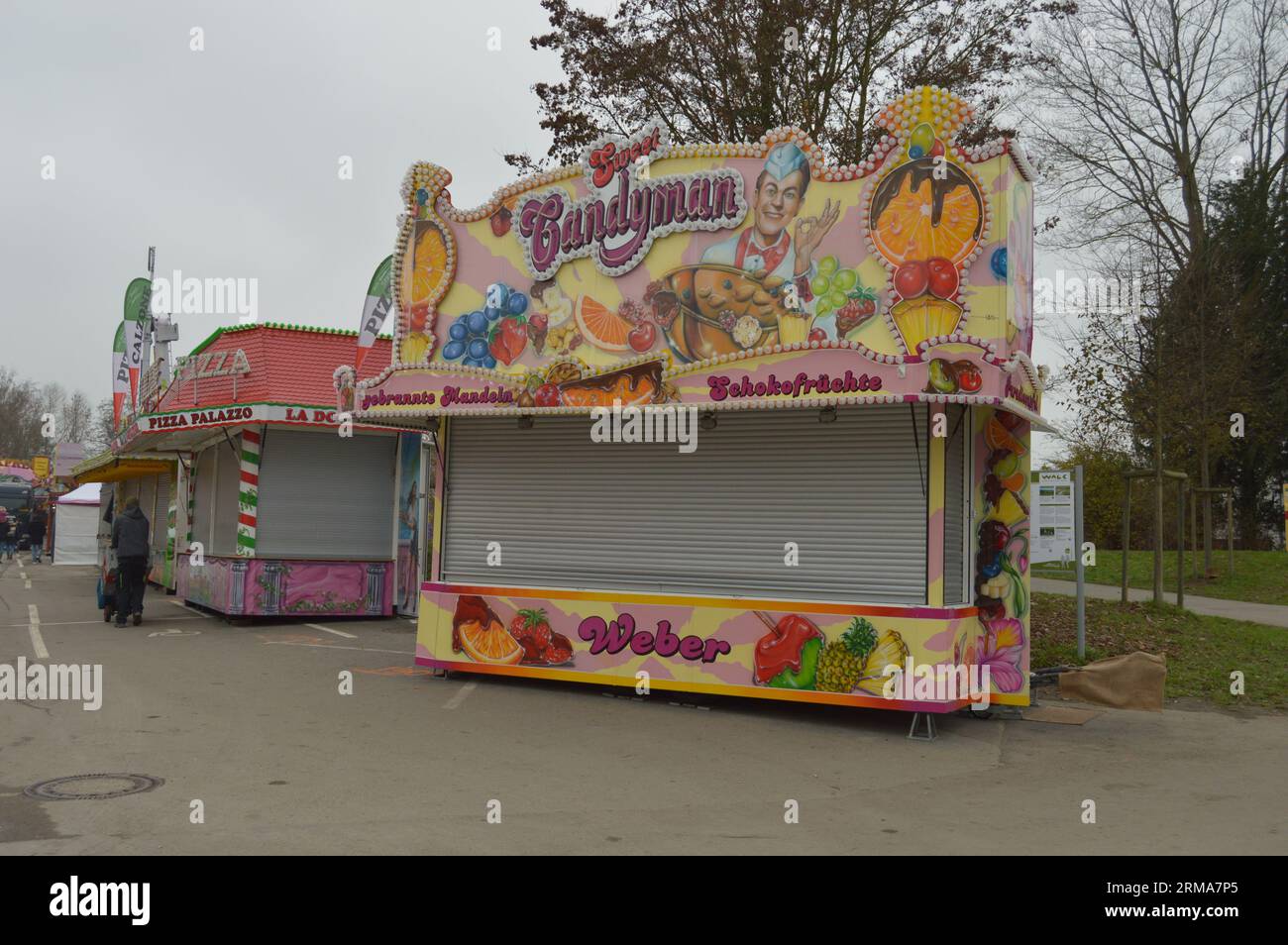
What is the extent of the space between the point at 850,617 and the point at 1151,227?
22.1 m

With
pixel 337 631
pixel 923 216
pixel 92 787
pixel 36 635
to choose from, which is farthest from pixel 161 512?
pixel 923 216

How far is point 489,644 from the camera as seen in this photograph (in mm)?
12594

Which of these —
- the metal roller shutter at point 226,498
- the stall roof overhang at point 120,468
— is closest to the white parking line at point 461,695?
the metal roller shutter at point 226,498

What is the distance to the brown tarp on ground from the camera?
1111cm

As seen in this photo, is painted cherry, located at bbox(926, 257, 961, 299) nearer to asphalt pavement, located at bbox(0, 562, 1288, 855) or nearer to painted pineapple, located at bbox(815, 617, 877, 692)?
painted pineapple, located at bbox(815, 617, 877, 692)

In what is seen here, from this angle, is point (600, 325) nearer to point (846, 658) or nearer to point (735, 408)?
point (735, 408)

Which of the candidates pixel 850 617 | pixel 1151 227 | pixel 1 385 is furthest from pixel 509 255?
pixel 1 385

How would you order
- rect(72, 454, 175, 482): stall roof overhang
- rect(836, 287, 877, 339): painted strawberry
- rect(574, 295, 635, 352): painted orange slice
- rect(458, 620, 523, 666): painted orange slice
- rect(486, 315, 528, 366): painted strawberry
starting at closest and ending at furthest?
rect(836, 287, 877, 339): painted strawberry < rect(574, 295, 635, 352): painted orange slice < rect(458, 620, 523, 666): painted orange slice < rect(486, 315, 528, 366): painted strawberry < rect(72, 454, 175, 482): stall roof overhang

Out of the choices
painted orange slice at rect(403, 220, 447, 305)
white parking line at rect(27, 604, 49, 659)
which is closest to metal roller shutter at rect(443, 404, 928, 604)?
painted orange slice at rect(403, 220, 447, 305)

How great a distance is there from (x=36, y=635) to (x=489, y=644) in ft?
26.2

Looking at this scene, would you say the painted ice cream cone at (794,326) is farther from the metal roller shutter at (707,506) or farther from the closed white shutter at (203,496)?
the closed white shutter at (203,496)

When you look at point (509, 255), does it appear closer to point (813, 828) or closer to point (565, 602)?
point (565, 602)

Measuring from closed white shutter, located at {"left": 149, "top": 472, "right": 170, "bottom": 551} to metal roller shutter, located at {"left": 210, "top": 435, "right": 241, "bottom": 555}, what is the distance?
6.54 meters

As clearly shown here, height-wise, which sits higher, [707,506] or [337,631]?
[707,506]
